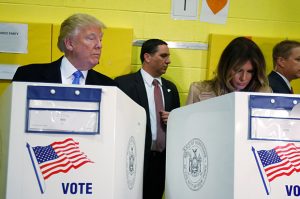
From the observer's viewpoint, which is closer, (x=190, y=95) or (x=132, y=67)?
(x=190, y=95)

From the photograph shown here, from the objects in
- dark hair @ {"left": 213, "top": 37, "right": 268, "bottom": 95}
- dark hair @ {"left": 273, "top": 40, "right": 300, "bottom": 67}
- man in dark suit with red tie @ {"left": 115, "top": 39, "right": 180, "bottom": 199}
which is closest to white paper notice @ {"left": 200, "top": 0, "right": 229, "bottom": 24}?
man in dark suit with red tie @ {"left": 115, "top": 39, "right": 180, "bottom": 199}

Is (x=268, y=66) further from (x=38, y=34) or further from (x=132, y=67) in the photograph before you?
(x=38, y=34)

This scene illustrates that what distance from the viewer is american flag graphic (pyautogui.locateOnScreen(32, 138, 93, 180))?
105 centimetres

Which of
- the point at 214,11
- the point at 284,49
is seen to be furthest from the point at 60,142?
the point at 214,11

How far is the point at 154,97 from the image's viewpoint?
2934 mm

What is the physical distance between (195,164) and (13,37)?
2.30 meters

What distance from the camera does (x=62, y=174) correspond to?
1.06 metres

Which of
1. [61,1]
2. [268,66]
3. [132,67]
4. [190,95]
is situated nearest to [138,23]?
[132,67]

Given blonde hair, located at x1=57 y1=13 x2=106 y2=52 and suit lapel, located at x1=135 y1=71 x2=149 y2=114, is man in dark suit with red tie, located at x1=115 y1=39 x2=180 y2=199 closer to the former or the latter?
suit lapel, located at x1=135 y1=71 x2=149 y2=114

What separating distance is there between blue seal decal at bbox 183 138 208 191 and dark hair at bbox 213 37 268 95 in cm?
49

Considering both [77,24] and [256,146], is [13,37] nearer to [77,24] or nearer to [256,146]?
[77,24]

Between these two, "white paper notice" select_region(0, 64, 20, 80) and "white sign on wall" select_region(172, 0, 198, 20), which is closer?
"white paper notice" select_region(0, 64, 20, 80)

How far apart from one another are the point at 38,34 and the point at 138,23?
77cm

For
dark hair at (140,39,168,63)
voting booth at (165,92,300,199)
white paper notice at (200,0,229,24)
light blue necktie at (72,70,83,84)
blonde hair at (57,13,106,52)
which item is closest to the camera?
voting booth at (165,92,300,199)
